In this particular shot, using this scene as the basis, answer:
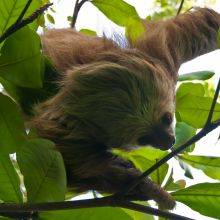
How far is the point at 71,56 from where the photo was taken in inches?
70.5

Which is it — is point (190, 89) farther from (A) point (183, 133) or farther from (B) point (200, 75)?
(A) point (183, 133)

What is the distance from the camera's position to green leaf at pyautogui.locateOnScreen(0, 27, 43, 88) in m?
1.11

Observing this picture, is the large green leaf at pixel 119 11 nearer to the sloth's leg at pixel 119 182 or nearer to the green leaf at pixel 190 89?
the green leaf at pixel 190 89

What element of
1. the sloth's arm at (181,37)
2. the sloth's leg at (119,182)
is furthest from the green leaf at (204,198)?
the sloth's arm at (181,37)

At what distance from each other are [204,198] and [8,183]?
0.53 meters

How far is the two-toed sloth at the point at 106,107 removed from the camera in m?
1.59

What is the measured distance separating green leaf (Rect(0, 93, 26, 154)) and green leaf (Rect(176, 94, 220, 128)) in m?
0.70

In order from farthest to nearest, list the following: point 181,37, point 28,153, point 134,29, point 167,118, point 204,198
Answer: point 181,37 < point 134,29 < point 167,118 < point 204,198 < point 28,153

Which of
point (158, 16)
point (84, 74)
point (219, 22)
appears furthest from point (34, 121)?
point (219, 22)

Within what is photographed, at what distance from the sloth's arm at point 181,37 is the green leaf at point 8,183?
0.91 meters

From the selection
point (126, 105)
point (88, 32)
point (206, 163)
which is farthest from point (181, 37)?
point (206, 163)

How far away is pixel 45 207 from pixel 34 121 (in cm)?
62

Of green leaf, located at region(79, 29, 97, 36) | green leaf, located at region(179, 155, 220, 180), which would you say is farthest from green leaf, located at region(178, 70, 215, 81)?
green leaf, located at region(79, 29, 97, 36)

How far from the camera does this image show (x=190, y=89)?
1.71 metres
